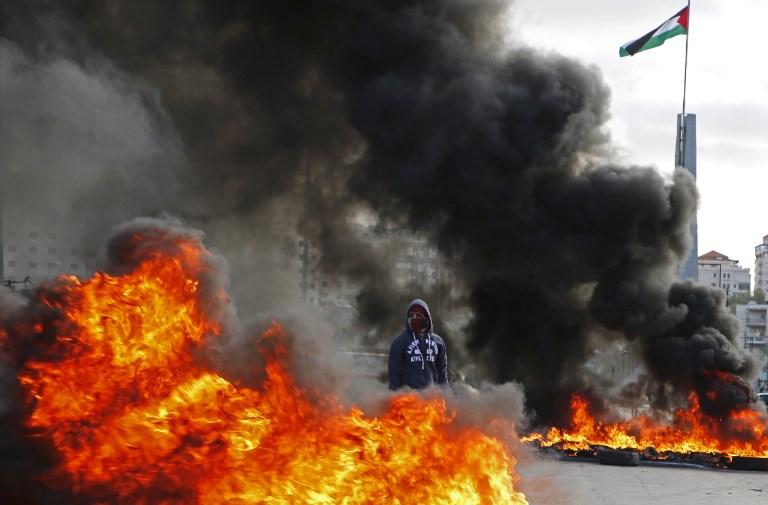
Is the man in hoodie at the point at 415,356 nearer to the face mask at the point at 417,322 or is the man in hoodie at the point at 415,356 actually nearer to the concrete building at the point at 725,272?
the face mask at the point at 417,322

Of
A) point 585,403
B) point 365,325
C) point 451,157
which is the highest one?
point 451,157

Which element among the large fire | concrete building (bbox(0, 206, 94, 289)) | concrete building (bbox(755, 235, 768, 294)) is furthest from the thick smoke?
concrete building (bbox(755, 235, 768, 294))

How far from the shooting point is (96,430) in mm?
5871

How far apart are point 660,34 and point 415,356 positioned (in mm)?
15993

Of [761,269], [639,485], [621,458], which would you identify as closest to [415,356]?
[639,485]

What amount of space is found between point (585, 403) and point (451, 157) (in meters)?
5.24

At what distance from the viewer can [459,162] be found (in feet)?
57.4

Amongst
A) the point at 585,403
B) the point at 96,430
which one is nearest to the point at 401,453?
the point at 96,430

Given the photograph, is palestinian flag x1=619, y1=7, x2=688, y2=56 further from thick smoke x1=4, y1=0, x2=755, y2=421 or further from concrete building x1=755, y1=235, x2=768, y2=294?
concrete building x1=755, y1=235, x2=768, y2=294

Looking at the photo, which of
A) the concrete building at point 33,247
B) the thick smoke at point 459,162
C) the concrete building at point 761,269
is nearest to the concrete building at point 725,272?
the concrete building at point 761,269

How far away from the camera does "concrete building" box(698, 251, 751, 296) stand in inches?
Result: 5221

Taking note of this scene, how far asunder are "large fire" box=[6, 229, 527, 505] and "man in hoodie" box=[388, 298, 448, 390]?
1820 mm

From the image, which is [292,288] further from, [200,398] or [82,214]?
[200,398]

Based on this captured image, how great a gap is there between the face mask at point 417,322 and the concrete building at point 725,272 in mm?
124310
